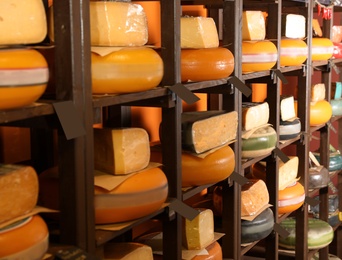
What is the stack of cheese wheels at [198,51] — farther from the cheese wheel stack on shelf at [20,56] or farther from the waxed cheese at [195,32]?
the cheese wheel stack on shelf at [20,56]

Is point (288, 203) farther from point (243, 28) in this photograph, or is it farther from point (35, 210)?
point (35, 210)

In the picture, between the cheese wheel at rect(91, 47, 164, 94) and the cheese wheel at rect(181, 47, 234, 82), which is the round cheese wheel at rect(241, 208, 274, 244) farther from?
the cheese wheel at rect(91, 47, 164, 94)

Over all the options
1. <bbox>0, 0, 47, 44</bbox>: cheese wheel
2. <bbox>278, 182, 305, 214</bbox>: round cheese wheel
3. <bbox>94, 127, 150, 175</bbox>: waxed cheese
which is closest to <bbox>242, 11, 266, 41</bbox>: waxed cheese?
<bbox>278, 182, 305, 214</bbox>: round cheese wheel

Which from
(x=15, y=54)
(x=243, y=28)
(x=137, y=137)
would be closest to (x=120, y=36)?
A: (x=137, y=137)

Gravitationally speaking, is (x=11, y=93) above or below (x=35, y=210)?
above

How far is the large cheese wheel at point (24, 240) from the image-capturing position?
1288mm

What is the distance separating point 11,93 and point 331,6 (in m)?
2.92

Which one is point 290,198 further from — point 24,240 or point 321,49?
point 24,240

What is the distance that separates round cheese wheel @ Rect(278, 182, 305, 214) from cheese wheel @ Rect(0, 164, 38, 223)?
197 centimetres

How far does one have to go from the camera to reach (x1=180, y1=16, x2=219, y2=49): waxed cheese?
2076 millimetres

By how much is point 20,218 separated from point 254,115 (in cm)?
156

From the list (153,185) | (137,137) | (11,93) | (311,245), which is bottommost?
(311,245)

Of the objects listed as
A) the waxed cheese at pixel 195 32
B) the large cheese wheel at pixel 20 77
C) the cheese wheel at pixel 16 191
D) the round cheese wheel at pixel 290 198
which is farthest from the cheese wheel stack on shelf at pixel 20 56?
the round cheese wheel at pixel 290 198

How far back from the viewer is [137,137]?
1.70 m
